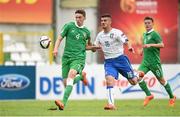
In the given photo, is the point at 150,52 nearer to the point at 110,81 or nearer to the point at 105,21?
the point at 110,81

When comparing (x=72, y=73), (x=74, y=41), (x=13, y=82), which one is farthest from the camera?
(x=13, y=82)

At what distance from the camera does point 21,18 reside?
3008 centimetres

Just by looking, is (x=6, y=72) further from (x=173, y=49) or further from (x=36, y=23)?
(x=173, y=49)

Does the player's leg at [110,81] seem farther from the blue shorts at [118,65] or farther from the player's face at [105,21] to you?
the player's face at [105,21]

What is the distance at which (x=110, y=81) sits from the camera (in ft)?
56.7

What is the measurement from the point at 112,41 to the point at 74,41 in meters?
0.85

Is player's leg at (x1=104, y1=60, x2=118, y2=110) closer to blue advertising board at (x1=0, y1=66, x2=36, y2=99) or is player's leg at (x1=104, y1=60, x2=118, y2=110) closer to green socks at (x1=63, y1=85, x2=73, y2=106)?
green socks at (x1=63, y1=85, x2=73, y2=106)

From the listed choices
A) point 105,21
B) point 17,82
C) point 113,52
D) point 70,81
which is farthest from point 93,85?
point 70,81

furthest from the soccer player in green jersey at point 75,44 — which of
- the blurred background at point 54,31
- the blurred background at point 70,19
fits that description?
the blurred background at point 70,19

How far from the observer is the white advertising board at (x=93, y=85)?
2327 centimetres

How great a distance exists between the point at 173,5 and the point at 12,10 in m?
7.09

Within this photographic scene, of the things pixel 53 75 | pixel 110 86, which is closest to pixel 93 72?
pixel 53 75

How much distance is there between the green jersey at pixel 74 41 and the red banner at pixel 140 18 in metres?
14.4

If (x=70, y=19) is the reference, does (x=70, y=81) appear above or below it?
below
